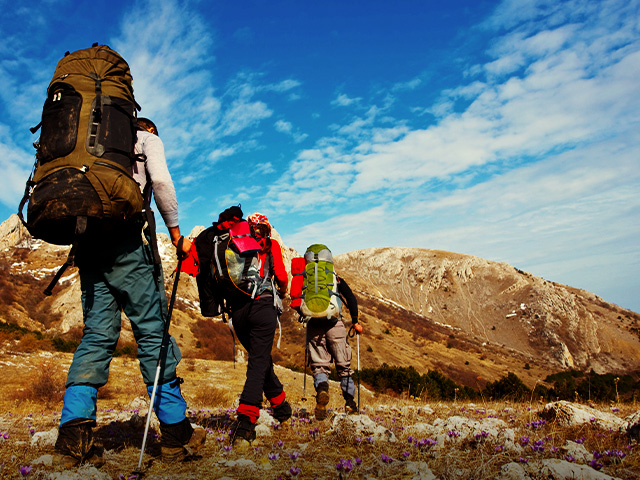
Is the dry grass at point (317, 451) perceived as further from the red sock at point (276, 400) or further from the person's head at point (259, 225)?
the person's head at point (259, 225)

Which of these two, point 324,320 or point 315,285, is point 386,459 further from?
point 315,285

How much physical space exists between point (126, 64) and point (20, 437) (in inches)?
149

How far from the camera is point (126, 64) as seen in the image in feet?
10.4

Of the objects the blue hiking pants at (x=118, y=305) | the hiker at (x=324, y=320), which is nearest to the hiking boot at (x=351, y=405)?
the hiker at (x=324, y=320)

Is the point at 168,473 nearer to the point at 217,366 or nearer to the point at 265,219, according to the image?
the point at 265,219

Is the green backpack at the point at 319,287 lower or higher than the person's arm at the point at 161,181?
lower

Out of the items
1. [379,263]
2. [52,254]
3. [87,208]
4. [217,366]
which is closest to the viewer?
[87,208]

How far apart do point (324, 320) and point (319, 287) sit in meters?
0.50

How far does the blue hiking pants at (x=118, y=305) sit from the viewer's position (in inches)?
116

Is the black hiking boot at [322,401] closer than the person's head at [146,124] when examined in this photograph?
No

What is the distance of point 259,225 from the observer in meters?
4.28

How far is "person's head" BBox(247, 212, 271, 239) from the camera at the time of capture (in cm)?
421

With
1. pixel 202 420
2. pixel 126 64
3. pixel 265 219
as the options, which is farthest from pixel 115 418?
pixel 126 64

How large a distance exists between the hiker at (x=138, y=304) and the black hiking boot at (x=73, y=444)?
9 centimetres
